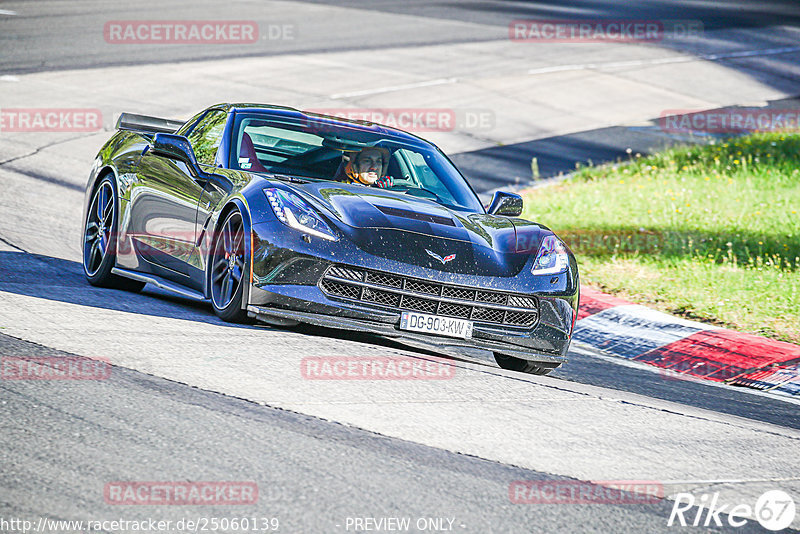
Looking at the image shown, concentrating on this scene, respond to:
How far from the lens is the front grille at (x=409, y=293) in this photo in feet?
21.6

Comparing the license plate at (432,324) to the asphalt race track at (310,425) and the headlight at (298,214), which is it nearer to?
the asphalt race track at (310,425)

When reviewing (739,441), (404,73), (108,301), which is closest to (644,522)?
(739,441)

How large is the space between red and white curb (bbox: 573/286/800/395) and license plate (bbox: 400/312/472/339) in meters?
2.28

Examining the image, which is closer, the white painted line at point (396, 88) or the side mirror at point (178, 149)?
the side mirror at point (178, 149)

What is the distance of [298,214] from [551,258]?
5.24 feet

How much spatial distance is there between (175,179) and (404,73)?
15.8 meters

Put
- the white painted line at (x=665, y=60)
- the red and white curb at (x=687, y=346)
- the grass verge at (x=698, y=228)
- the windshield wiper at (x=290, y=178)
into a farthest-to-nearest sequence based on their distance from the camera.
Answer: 1. the white painted line at (x=665, y=60)
2. the grass verge at (x=698, y=228)
3. the red and white curb at (x=687, y=346)
4. the windshield wiper at (x=290, y=178)

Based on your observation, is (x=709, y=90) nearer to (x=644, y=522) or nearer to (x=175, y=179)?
(x=175, y=179)

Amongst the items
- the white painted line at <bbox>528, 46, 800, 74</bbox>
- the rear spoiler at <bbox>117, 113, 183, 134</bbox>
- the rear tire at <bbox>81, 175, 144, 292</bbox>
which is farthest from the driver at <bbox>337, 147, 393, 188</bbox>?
the white painted line at <bbox>528, 46, 800, 74</bbox>

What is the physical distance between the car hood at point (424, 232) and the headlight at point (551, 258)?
6 cm

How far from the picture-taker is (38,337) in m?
5.87

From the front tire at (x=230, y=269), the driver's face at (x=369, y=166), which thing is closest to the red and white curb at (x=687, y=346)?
the driver's face at (x=369, y=166)

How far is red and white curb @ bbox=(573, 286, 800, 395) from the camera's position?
7984 mm

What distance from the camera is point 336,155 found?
798 centimetres
